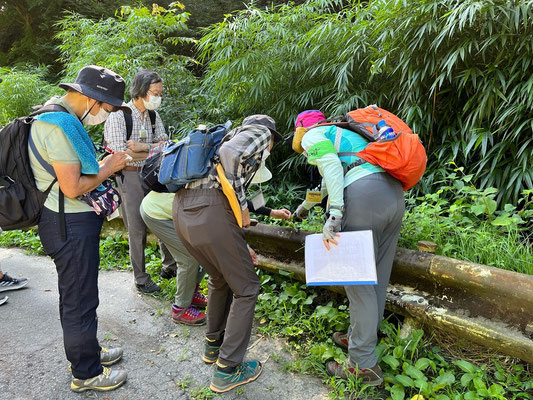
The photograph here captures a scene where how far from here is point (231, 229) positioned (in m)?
2.12

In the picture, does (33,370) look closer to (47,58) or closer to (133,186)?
(133,186)

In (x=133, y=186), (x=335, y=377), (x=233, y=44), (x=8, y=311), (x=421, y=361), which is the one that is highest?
(x=233, y=44)

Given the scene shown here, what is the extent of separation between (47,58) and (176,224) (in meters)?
10.5

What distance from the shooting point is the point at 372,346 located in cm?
214

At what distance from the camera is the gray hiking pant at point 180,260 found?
283 centimetres

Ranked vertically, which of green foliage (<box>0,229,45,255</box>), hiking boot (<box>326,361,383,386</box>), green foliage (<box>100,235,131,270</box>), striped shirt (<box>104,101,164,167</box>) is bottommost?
green foliage (<box>0,229,45,255</box>)

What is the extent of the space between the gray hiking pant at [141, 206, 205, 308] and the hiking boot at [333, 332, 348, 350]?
3.72 feet

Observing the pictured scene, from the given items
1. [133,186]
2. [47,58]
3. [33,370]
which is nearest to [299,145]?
[133,186]

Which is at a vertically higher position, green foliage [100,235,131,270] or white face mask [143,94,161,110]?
white face mask [143,94,161,110]

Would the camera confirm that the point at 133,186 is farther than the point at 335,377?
Yes

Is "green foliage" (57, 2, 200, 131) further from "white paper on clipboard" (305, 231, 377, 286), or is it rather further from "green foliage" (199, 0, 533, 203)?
Result: "white paper on clipboard" (305, 231, 377, 286)

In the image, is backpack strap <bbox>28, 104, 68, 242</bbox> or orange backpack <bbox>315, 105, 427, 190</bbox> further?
orange backpack <bbox>315, 105, 427, 190</bbox>

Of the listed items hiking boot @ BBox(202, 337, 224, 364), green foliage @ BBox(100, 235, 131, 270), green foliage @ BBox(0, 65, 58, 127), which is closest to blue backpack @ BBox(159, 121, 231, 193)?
hiking boot @ BBox(202, 337, 224, 364)

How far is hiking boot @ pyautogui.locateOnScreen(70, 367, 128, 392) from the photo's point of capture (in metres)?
2.17
